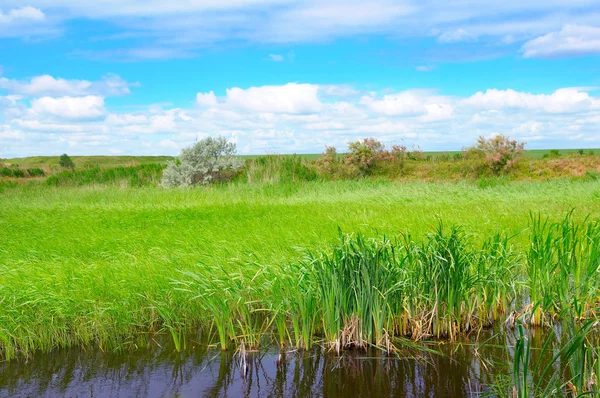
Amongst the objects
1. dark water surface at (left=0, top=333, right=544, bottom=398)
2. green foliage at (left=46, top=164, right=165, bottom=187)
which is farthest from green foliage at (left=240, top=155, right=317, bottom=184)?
dark water surface at (left=0, top=333, right=544, bottom=398)

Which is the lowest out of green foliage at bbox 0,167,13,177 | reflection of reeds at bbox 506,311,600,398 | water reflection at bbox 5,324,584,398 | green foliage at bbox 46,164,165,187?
water reflection at bbox 5,324,584,398

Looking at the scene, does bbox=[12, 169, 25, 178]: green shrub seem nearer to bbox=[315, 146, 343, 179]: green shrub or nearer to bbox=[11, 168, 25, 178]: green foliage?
bbox=[11, 168, 25, 178]: green foliage

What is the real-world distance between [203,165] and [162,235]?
508 inches

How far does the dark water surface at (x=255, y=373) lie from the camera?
13.5 ft

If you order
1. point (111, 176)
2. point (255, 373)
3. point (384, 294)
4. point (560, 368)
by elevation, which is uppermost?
point (111, 176)

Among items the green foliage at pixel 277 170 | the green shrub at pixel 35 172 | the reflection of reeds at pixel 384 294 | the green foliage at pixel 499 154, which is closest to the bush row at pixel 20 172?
the green shrub at pixel 35 172

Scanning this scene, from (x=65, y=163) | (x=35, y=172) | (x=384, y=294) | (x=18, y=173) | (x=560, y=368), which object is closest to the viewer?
(x=560, y=368)

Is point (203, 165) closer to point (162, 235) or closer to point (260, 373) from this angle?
point (162, 235)

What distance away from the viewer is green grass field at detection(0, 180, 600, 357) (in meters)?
5.24

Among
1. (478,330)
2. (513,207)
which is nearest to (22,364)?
(478,330)

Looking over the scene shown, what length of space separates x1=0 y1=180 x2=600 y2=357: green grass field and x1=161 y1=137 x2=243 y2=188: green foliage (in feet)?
10.5

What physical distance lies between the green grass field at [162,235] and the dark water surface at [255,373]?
0.36m

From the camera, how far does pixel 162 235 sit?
9.15 metres

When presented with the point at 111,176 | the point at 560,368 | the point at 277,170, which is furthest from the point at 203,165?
the point at 560,368
